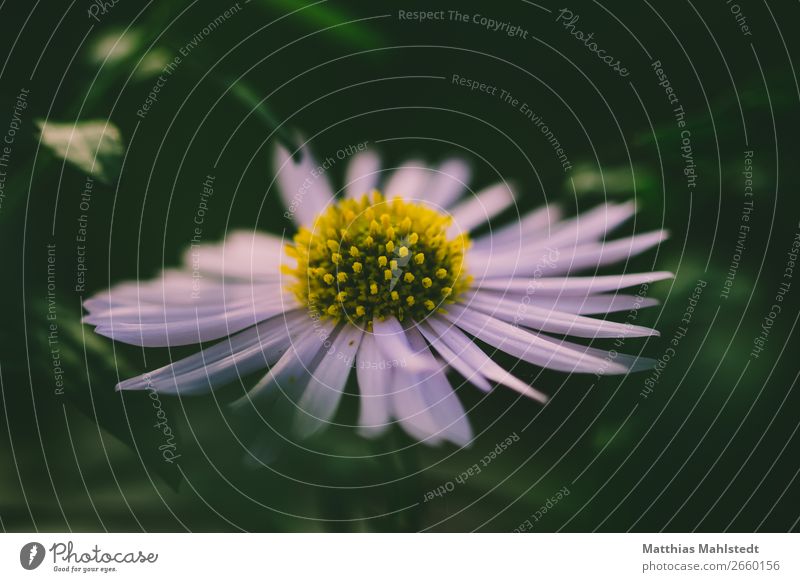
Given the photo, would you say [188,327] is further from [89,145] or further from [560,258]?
[560,258]

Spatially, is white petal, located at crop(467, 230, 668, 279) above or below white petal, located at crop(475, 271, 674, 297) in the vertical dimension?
above

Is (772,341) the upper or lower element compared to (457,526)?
upper

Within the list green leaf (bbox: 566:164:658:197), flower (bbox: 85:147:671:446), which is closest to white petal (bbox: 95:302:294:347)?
flower (bbox: 85:147:671:446)

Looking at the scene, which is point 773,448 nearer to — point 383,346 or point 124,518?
point 383,346

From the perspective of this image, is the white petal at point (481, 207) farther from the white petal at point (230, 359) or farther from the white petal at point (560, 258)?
the white petal at point (230, 359)

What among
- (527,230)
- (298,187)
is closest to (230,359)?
(298,187)

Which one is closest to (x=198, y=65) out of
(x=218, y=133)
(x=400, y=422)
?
(x=218, y=133)

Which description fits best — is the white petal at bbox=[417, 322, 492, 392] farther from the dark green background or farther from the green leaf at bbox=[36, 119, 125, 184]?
the green leaf at bbox=[36, 119, 125, 184]
